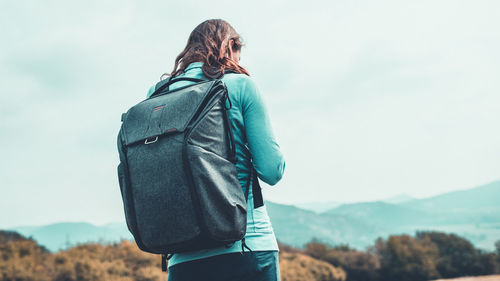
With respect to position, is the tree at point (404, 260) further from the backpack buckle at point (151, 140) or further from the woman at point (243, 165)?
the backpack buckle at point (151, 140)

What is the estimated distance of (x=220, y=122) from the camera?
148 centimetres

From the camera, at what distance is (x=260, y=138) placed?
156 centimetres

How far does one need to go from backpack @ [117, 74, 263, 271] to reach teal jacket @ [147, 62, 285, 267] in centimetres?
5

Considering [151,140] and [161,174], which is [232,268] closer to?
[161,174]

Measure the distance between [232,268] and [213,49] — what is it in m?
0.94

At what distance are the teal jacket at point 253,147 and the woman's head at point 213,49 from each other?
125 mm

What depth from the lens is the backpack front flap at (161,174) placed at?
137 centimetres

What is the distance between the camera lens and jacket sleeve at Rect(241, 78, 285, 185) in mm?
1550

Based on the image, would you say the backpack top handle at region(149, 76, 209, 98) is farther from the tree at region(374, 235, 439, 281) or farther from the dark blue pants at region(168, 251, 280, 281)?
the tree at region(374, 235, 439, 281)

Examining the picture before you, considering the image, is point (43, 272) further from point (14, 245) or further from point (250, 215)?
point (250, 215)

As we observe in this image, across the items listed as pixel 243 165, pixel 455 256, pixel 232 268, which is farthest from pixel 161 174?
pixel 455 256

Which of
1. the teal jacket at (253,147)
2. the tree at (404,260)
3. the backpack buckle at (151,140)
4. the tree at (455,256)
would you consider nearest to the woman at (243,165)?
the teal jacket at (253,147)

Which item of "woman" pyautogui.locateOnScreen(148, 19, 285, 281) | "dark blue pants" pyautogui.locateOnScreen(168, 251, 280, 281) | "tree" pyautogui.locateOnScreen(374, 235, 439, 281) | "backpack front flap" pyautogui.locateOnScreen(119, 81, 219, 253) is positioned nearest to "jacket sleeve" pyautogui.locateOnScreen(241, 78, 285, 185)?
"woman" pyautogui.locateOnScreen(148, 19, 285, 281)

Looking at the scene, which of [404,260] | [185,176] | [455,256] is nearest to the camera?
[185,176]
